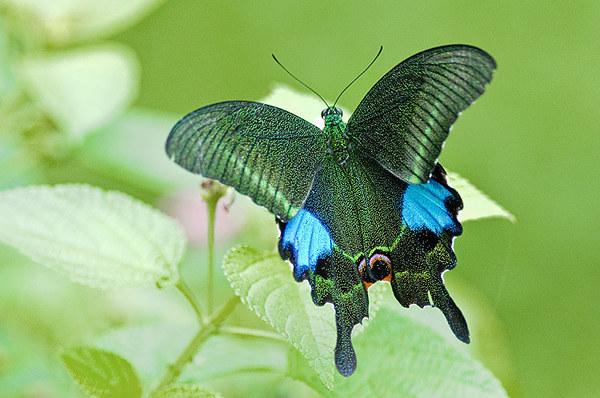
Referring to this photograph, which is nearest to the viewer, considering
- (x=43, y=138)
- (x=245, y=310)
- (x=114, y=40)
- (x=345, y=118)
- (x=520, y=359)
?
(x=345, y=118)

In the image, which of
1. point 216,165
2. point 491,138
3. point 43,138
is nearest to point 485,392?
point 216,165

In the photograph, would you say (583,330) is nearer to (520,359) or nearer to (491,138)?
(520,359)

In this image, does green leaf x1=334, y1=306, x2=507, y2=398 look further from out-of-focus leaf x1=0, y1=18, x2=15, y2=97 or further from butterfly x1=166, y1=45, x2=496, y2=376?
out-of-focus leaf x1=0, y1=18, x2=15, y2=97

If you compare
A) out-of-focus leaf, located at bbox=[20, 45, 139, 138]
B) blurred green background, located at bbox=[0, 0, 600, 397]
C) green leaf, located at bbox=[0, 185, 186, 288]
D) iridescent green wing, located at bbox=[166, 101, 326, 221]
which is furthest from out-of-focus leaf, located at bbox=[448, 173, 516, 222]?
blurred green background, located at bbox=[0, 0, 600, 397]

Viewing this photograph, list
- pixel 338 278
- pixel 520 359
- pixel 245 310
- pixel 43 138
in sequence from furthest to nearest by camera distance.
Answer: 1. pixel 520 359
2. pixel 245 310
3. pixel 43 138
4. pixel 338 278

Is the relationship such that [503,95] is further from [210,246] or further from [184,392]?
[184,392]
